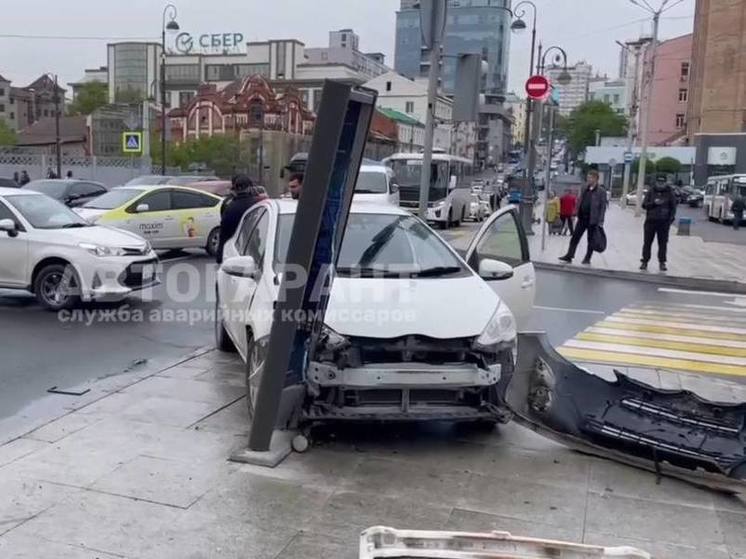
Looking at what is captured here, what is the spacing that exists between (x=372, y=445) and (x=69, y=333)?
5.02 m

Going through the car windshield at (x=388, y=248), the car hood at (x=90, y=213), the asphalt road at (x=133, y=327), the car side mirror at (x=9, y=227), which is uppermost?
the car windshield at (x=388, y=248)

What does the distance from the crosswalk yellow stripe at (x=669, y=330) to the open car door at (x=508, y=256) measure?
10.1 ft

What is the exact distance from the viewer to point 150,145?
201 ft

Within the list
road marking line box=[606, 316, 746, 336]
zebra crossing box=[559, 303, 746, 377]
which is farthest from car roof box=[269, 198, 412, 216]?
road marking line box=[606, 316, 746, 336]

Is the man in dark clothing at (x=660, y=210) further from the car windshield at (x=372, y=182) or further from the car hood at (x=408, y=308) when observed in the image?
the car hood at (x=408, y=308)

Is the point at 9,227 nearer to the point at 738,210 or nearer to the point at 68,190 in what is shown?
the point at 68,190

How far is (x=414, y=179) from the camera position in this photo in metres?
31.4

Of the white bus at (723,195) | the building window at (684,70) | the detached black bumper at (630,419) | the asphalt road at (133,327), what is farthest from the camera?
the building window at (684,70)

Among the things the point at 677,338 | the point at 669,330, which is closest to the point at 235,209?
the point at 677,338

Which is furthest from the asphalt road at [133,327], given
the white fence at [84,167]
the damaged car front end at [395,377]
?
the white fence at [84,167]

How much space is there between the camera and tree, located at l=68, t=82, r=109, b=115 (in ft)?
390

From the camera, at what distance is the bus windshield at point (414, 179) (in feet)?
101

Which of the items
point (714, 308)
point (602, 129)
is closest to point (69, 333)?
point (714, 308)

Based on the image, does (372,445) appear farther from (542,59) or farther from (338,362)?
(542,59)
